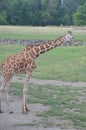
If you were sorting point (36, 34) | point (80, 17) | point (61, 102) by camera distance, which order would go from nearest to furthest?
point (61, 102), point (36, 34), point (80, 17)

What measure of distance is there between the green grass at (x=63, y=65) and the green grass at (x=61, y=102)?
8.42ft

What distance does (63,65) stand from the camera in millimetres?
23328

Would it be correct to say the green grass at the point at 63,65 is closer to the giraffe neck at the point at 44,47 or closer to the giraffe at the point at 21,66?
the giraffe neck at the point at 44,47

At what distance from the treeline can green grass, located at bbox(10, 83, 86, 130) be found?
241 ft

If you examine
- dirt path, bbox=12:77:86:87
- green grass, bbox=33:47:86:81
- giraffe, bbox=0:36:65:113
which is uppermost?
giraffe, bbox=0:36:65:113

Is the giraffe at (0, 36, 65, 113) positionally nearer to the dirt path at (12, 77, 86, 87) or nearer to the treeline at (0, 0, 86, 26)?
the dirt path at (12, 77, 86, 87)

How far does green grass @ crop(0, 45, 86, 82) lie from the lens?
19359 mm

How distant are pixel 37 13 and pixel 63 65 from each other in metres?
75.4

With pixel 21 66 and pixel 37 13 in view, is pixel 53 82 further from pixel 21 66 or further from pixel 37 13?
pixel 37 13

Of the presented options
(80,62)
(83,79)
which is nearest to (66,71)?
(83,79)

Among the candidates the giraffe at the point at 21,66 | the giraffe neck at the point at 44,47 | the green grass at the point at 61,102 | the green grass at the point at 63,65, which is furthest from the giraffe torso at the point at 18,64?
the green grass at the point at 63,65

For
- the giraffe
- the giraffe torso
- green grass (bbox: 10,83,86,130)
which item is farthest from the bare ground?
the giraffe torso

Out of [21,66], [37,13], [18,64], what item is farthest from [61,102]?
[37,13]

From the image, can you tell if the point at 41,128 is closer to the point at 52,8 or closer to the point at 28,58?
the point at 28,58
